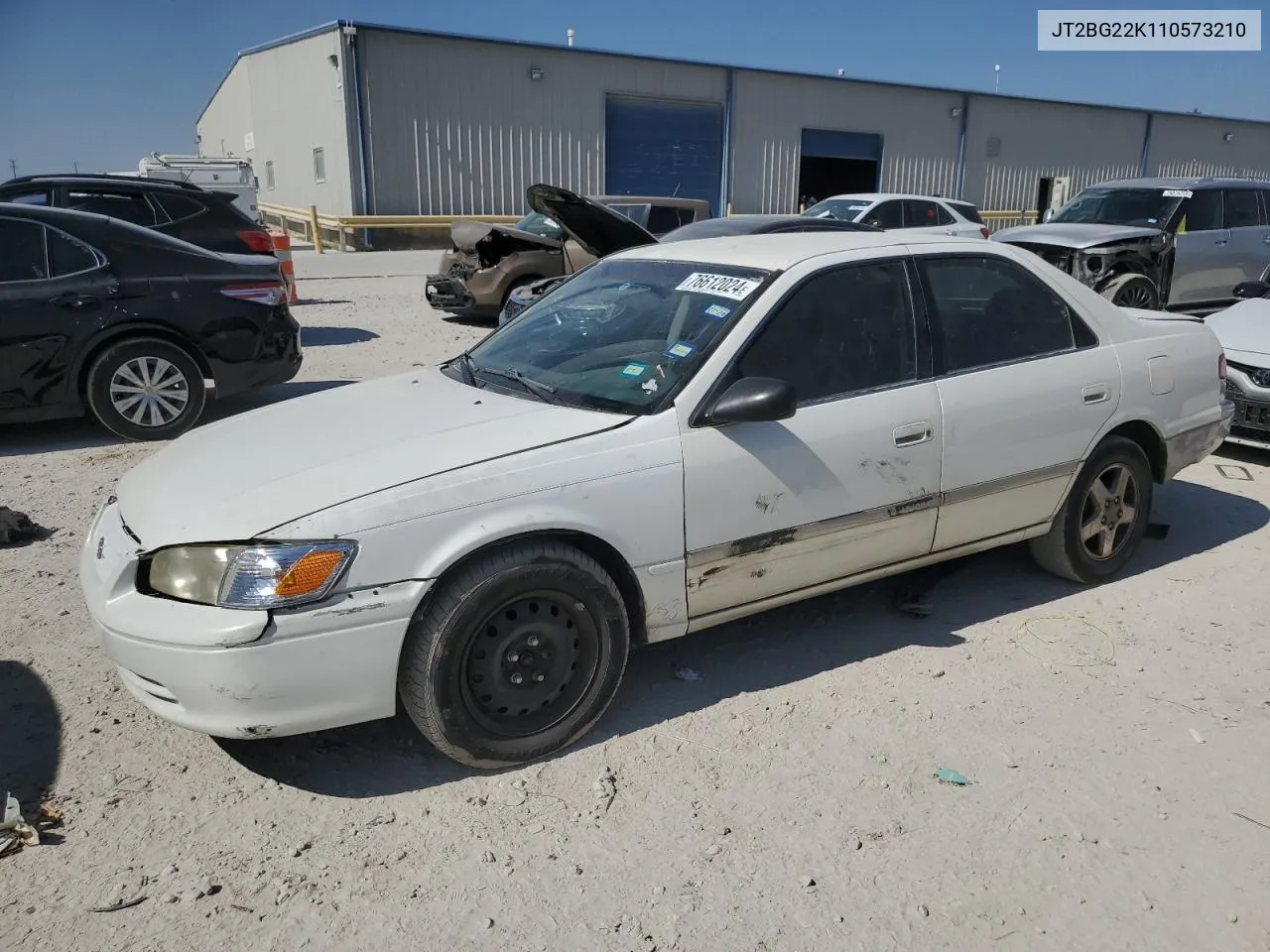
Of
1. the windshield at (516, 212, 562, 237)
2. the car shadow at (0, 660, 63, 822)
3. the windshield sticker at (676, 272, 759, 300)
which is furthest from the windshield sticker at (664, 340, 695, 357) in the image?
the windshield at (516, 212, 562, 237)

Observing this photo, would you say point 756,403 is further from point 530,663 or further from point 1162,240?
point 1162,240

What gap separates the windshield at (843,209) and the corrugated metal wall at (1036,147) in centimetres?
2096

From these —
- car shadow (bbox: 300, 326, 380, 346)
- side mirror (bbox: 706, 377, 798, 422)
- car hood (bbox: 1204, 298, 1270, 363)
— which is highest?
side mirror (bbox: 706, 377, 798, 422)

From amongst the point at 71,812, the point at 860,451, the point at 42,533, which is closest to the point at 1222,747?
the point at 860,451

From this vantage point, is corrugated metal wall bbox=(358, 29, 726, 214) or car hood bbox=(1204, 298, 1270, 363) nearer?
car hood bbox=(1204, 298, 1270, 363)

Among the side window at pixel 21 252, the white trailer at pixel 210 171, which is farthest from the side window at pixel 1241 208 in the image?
the white trailer at pixel 210 171

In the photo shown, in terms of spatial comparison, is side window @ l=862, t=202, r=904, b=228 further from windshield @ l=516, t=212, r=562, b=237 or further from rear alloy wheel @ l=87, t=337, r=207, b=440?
rear alloy wheel @ l=87, t=337, r=207, b=440

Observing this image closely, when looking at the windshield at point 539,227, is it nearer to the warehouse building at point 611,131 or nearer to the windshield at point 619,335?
the windshield at point 619,335

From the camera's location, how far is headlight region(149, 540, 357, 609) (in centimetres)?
272

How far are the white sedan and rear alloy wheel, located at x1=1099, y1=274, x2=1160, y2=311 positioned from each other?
6734mm

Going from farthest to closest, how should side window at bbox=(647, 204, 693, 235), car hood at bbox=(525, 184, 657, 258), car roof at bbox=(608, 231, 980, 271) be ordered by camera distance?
side window at bbox=(647, 204, 693, 235) → car hood at bbox=(525, 184, 657, 258) → car roof at bbox=(608, 231, 980, 271)

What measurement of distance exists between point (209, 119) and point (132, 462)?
1820 inches

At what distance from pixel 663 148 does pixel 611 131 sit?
1652 millimetres

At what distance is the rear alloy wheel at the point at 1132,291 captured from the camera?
420 inches
